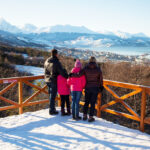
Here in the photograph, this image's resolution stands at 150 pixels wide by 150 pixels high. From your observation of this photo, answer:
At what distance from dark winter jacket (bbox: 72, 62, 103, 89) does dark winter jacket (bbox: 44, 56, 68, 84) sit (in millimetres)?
401

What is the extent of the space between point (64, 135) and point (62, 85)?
138 centimetres

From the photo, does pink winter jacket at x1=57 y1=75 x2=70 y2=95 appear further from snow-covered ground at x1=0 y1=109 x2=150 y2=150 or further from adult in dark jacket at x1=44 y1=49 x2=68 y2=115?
snow-covered ground at x1=0 y1=109 x2=150 y2=150

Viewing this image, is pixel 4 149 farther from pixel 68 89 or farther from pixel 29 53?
pixel 29 53

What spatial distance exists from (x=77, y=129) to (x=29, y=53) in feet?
116

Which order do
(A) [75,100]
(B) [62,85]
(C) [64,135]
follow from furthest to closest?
(B) [62,85] < (A) [75,100] < (C) [64,135]

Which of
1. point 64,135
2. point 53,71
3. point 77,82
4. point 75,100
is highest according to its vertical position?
point 53,71

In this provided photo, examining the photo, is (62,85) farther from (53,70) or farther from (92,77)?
(92,77)

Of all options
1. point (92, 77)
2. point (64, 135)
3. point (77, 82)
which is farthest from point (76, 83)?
point (64, 135)

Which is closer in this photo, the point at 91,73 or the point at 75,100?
the point at 91,73

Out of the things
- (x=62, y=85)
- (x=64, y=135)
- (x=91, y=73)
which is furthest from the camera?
(x=62, y=85)

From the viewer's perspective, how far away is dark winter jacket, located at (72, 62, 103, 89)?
4.77 m

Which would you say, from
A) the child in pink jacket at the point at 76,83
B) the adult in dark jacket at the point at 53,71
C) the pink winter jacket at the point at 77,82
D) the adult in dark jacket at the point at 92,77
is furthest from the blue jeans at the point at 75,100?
the adult in dark jacket at the point at 53,71

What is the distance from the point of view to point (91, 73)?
15.7 ft

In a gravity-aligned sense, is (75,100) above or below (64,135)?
above
